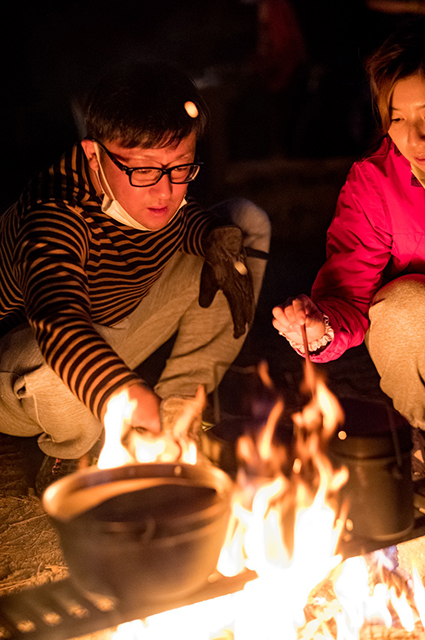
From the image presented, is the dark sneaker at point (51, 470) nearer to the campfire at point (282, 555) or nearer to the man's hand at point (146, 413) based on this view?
the campfire at point (282, 555)

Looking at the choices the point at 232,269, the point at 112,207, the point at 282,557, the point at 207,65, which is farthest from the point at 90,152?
the point at 207,65

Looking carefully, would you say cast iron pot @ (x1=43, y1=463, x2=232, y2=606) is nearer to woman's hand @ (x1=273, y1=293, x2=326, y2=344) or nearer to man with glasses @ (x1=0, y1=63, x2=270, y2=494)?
man with glasses @ (x1=0, y1=63, x2=270, y2=494)

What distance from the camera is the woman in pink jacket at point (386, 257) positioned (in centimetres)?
201

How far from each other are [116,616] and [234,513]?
1.36 feet

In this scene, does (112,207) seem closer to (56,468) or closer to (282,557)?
(56,468)

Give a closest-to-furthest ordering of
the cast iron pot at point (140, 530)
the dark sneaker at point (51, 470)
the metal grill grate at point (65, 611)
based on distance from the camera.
→ the cast iron pot at point (140, 530) < the metal grill grate at point (65, 611) < the dark sneaker at point (51, 470)

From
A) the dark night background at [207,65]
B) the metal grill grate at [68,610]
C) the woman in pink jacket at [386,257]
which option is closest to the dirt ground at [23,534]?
the metal grill grate at [68,610]

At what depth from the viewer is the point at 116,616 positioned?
56.0 inches

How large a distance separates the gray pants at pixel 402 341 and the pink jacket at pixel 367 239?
86mm

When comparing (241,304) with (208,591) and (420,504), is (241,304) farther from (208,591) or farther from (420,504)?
(208,591)

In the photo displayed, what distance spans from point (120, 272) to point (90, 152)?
0.43 meters

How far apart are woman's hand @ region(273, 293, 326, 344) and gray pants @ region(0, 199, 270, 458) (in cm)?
73

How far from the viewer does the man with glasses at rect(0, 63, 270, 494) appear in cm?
183

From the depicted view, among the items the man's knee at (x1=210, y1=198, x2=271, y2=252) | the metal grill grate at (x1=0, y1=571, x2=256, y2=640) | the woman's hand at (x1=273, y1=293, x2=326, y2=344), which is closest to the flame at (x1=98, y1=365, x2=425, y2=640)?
the metal grill grate at (x1=0, y1=571, x2=256, y2=640)
